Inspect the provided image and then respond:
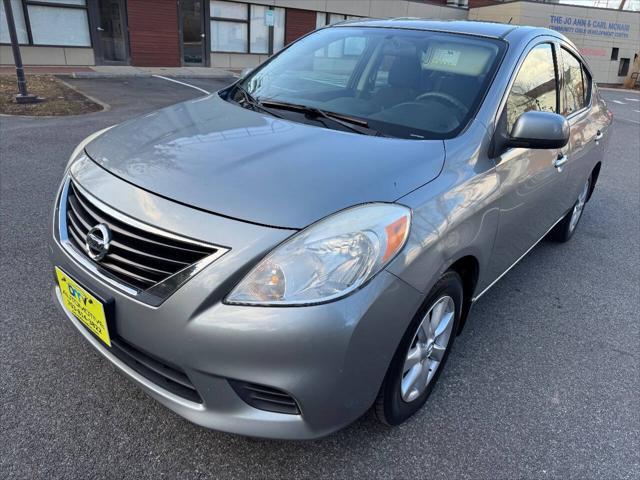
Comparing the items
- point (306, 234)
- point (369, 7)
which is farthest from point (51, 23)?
point (306, 234)

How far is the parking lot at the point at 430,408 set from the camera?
77.2 inches

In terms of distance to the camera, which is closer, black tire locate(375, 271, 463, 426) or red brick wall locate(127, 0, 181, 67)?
black tire locate(375, 271, 463, 426)

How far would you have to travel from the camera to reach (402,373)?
1.96m

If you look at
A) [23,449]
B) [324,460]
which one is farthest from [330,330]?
[23,449]

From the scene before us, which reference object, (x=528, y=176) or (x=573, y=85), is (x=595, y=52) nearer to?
(x=573, y=85)

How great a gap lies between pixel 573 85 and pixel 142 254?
3307mm

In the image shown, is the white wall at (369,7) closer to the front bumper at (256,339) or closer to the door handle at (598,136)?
the door handle at (598,136)

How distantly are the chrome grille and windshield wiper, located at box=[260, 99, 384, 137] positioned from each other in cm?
105

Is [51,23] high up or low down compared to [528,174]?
down

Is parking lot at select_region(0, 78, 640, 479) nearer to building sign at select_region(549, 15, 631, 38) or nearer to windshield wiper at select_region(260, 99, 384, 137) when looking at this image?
windshield wiper at select_region(260, 99, 384, 137)

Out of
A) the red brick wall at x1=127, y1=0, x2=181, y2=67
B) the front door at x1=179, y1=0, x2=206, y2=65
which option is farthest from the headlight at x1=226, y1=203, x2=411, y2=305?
the front door at x1=179, y1=0, x2=206, y2=65

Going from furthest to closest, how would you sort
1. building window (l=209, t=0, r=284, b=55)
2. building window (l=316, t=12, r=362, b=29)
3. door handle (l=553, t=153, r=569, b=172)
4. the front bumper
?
building window (l=316, t=12, r=362, b=29), building window (l=209, t=0, r=284, b=55), door handle (l=553, t=153, r=569, b=172), the front bumper

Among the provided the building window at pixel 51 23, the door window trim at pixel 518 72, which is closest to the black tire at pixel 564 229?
the door window trim at pixel 518 72

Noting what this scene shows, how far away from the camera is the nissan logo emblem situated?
70.7 inches
